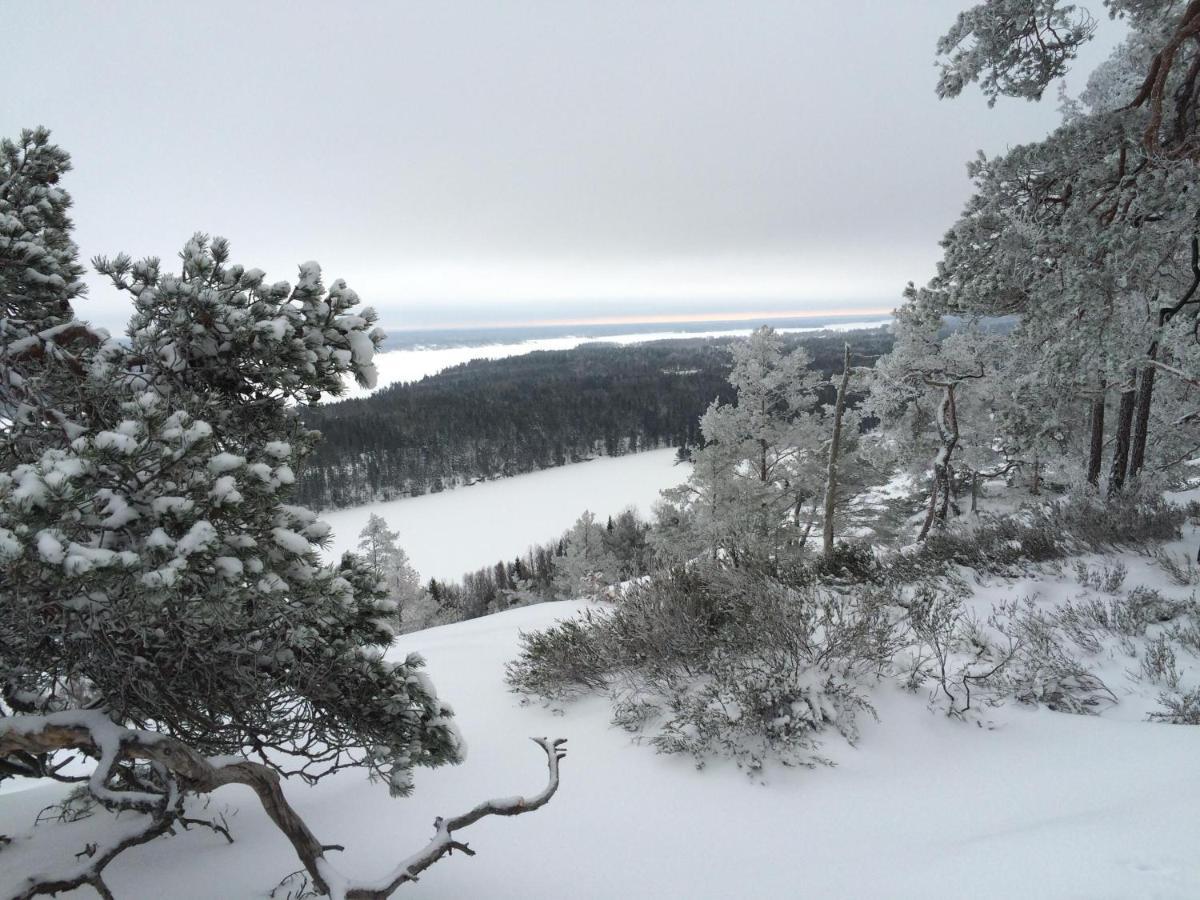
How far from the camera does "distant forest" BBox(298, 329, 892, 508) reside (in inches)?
2783

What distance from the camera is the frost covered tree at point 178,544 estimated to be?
1.69 meters

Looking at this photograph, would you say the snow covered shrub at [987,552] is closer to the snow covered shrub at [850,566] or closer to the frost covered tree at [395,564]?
the snow covered shrub at [850,566]

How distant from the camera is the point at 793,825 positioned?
9.62 ft

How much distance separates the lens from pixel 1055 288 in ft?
17.2

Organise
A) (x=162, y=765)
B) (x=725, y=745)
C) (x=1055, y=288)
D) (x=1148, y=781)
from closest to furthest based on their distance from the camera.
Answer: (x=162, y=765) < (x=1148, y=781) < (x=725, y=745) < (x=1055, y=288)

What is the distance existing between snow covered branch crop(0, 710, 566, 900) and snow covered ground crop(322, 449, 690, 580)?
42632mm

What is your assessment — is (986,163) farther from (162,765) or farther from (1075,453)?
(1075,453)

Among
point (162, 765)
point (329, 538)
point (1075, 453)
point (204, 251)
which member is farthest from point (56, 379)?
point (1075, 453)

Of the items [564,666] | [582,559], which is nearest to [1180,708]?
[564,666]

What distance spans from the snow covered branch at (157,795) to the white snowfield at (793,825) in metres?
0.57

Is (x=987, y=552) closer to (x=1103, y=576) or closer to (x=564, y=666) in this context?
(x=1103, y=576)

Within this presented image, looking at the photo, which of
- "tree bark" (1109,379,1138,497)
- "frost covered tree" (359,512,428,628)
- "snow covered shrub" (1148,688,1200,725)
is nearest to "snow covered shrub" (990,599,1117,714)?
"snow covered shrub" (1148,688,1200,725)

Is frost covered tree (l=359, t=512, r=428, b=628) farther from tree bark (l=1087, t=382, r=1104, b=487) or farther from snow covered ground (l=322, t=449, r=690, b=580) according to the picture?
tree bark (l=1087, t=382, r=1104, b=487)

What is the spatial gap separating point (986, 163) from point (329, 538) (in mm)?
6916
